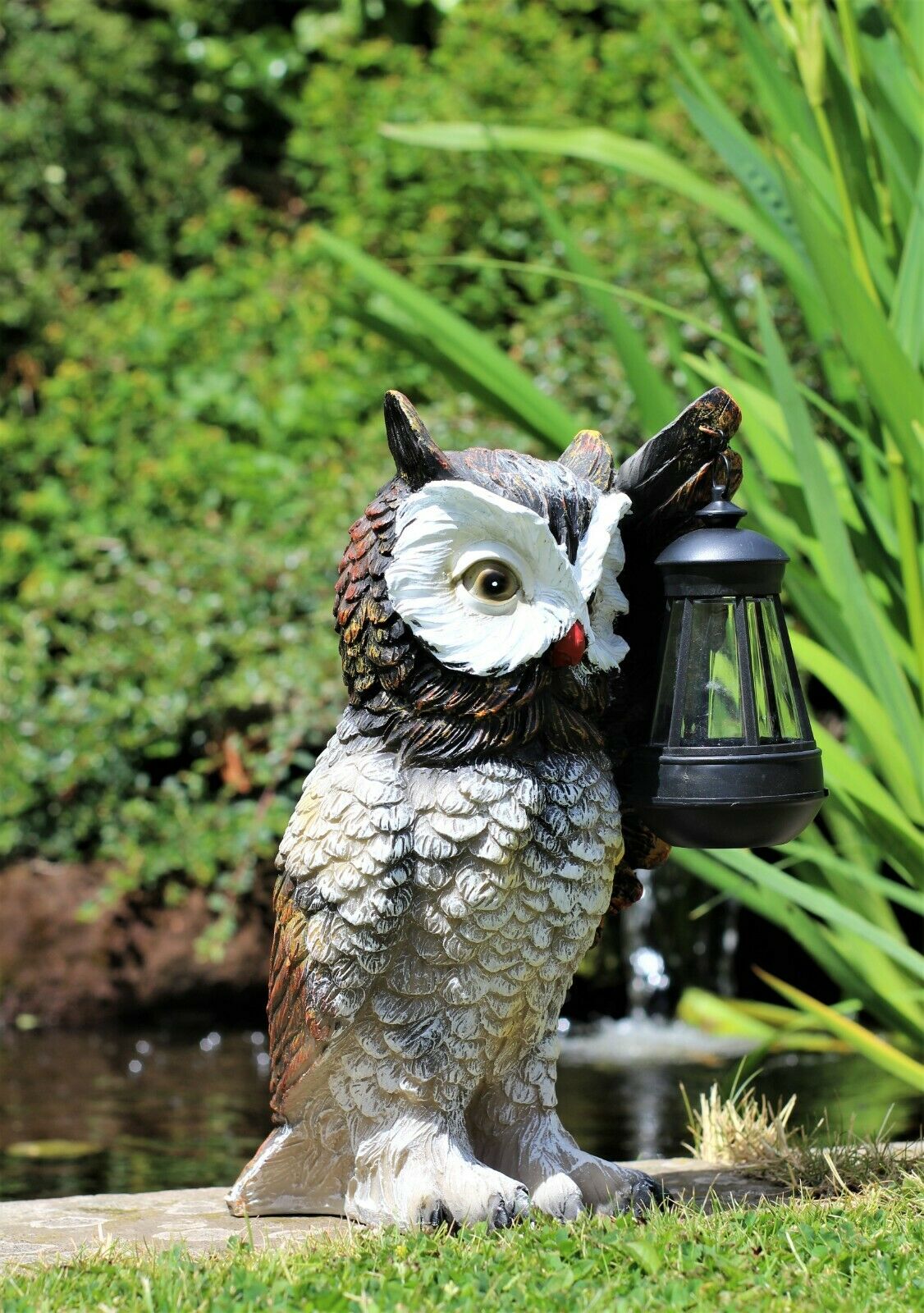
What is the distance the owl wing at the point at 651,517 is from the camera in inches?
85.9

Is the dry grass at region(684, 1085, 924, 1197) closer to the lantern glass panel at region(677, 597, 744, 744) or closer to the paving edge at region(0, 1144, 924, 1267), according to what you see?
the paving edge at region(0, 1144, 924, 1267)

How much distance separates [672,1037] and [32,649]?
2.28 meters

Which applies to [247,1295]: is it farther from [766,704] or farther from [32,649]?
[32,649]

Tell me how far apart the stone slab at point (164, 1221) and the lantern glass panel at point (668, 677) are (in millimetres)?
655

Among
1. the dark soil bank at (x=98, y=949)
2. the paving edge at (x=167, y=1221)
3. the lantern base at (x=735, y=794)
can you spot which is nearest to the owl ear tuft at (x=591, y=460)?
the lantern base at (x=735, y=794)

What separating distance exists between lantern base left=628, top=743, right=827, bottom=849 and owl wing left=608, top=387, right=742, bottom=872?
0.13 meters

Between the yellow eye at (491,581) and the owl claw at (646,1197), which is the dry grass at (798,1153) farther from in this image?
the yellow eye at (491,581)

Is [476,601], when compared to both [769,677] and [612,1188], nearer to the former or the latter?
[769,677]

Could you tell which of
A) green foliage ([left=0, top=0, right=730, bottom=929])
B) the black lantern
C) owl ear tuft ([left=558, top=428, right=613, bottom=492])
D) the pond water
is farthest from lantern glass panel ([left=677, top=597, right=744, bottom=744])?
the pond water

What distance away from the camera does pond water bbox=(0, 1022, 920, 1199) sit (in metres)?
3.31

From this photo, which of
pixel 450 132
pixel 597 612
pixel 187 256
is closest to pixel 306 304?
pixel 187 256

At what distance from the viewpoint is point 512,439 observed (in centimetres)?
462

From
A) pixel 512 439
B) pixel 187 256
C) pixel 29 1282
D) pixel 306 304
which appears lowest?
pixel 29 1282

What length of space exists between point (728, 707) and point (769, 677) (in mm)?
70
